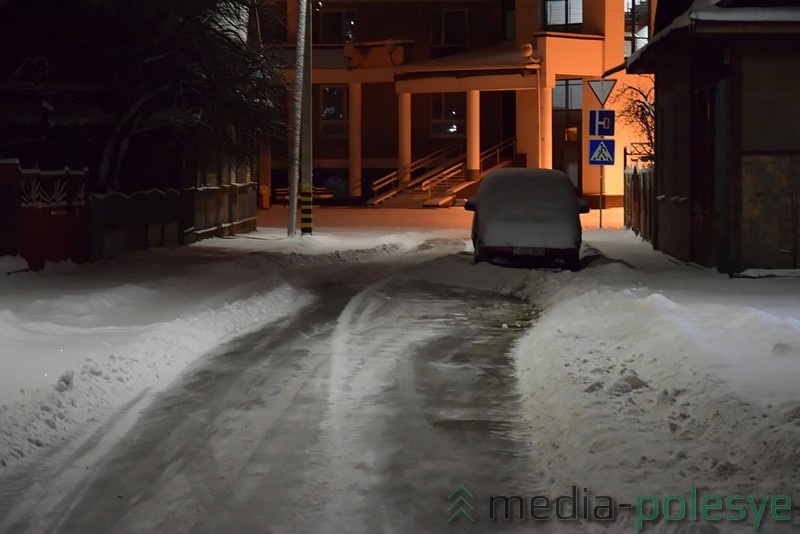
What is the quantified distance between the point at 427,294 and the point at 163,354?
7018 mm

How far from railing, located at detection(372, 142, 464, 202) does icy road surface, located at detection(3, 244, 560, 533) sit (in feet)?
120

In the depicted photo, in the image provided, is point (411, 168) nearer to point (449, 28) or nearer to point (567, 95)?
point (567, 95)

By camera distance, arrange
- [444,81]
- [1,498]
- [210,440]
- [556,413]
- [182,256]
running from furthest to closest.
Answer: [444,81] → [182,256] → [556,413] → [210,440] → [1,498]

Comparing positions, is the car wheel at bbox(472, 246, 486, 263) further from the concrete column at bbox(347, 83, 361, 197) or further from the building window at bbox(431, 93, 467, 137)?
the building window at bbox(431, 93, 467, 137)

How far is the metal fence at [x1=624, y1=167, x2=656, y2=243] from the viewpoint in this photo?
27578 mm

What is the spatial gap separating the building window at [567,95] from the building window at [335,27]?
1042 cm

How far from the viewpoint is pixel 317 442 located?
8562 millimetres

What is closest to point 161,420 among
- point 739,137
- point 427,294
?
point 427,294

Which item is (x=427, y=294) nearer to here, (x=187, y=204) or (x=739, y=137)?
(x=739, y=137)

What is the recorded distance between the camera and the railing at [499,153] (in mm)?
49969

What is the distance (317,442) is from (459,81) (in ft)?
131

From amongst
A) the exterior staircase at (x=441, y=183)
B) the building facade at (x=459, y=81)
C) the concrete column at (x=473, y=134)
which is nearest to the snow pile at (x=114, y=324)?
the building facade at (x=459, y=81)

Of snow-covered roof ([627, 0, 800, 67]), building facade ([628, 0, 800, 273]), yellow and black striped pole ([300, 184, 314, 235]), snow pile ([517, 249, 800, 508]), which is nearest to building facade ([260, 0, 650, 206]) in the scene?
yellow and black striped pole ([300, 184, 314, 235])

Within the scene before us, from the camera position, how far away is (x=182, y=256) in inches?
929
